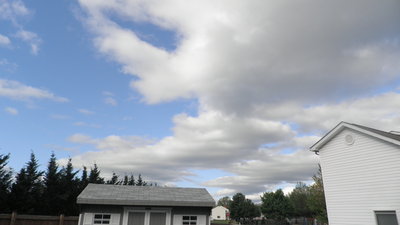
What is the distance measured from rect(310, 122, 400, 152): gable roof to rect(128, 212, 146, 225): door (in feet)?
36.1

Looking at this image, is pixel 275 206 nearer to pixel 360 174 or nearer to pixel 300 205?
pixel 300 205

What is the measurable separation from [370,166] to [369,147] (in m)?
0.90

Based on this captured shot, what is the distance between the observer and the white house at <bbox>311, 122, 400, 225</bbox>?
12.9 metres

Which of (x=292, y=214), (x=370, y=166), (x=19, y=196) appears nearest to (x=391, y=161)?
(x=370, y=166)

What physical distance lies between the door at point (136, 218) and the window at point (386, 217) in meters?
12.7

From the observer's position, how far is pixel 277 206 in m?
58.2

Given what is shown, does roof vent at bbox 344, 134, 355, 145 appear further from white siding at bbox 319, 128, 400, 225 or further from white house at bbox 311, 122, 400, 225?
white siding at bbox 319, 128, 400, 225

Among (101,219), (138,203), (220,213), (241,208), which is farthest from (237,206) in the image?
(101,219)

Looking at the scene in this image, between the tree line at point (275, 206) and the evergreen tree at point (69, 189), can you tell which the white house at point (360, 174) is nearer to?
the evergreen tree at point (69, 189)

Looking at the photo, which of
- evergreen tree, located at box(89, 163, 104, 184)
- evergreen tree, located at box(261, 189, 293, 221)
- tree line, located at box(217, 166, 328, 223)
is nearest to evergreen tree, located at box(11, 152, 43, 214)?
evergreen tree, located at box(89, 163, 104, 184)

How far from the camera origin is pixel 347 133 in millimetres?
15148

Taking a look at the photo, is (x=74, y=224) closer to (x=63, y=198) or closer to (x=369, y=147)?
(x=63, y=198)

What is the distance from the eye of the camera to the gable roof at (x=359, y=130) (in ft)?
43.1

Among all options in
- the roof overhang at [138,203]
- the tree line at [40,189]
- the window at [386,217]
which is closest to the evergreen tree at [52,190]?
the tree line at [40,189]
